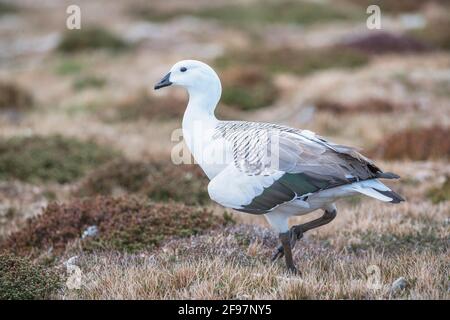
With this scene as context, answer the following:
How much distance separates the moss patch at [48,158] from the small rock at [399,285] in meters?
7.44

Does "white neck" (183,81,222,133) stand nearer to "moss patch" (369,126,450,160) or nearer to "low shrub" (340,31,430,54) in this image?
"moss patch" (369,126,450,160)

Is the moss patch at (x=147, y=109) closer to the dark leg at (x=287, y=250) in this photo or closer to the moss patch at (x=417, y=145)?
the moss patch at (x=417, y=145)

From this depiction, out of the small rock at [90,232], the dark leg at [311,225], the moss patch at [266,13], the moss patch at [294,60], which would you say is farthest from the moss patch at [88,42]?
the dark leg at [311,225]

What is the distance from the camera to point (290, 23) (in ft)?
119

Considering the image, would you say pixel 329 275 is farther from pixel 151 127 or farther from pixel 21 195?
pixel 151 127

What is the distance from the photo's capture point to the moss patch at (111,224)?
727 centimetres

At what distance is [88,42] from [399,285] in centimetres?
2539

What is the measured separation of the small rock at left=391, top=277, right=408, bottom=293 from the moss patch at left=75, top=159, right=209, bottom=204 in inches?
177

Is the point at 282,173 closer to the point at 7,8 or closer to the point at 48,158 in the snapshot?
the point at 48,158

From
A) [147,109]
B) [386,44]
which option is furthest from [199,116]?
[386,44]

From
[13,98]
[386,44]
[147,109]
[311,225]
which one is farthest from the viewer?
[386,44]

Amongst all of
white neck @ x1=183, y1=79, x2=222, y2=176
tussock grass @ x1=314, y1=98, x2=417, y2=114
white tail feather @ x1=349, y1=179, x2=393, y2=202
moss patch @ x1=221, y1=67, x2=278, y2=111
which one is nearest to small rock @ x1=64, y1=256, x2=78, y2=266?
white neck @ x1=183, y1=79, x2=222, y2=176

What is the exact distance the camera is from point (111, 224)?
7.64m

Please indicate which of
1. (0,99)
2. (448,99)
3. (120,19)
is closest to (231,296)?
(448,99)
